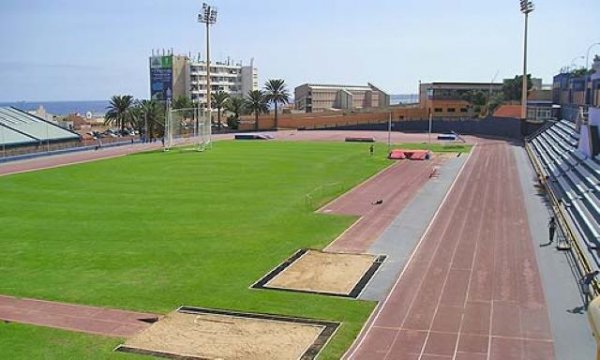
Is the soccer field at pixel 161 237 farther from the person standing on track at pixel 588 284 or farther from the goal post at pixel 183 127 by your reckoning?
the goal post at pixel 183 127

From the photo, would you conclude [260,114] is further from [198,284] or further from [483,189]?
[198,284]

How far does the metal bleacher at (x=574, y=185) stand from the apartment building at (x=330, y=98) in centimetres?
9415

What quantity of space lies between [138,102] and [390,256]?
270 ft

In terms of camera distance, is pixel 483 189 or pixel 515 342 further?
pixel 483 189

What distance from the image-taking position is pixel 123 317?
20.0 m

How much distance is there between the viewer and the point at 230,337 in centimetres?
1834

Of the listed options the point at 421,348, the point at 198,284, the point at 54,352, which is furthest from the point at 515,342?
the point at 54,352

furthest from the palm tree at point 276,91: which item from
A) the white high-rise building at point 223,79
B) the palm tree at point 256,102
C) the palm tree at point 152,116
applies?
the white high-rise building at point 223,79

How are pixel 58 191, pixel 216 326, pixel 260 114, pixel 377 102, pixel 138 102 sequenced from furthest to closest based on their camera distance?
pixel 377 102
pixel 260 114
pixel 138 102
pixel 58 191
pixel 216 326

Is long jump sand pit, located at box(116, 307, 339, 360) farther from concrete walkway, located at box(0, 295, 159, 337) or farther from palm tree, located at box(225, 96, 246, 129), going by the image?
palm tree, located at box(225, 96, 246, 129)

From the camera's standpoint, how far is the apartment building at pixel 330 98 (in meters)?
159

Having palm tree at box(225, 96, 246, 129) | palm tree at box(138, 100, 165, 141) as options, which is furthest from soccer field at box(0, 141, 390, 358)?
palm tree at box(225, 96, 246, 129)

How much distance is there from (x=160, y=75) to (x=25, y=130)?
8398 cm

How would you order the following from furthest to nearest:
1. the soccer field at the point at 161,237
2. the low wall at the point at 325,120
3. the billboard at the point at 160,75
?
the billboard at the point at 160,75, the low wall at the point at 325,120, the soccer field at the point at 161,237
